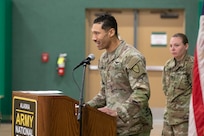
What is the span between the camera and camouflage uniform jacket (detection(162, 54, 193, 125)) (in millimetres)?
5219

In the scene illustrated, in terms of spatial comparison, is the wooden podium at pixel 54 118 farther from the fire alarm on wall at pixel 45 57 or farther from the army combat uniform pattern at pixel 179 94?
the fire alarm on wall at pixel 45 57

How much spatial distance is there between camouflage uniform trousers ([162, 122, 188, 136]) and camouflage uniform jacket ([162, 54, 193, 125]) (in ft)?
0.14

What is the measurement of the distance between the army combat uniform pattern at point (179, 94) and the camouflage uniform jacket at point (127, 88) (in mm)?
1340

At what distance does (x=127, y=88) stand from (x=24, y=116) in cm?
84

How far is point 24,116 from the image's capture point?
3615 mm

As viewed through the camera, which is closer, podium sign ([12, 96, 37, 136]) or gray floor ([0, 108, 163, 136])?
podium sign ([12, 96, 37, 136])

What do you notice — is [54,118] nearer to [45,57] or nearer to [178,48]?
[178,48]

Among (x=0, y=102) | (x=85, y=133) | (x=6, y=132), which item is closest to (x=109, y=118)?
(x=85, y=133)

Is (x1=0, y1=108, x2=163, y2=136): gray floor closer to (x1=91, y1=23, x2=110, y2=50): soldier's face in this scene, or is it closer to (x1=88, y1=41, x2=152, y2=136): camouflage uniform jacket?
(x1=88, y1=41, x2=152, y2=136): camouflage uniform jacket

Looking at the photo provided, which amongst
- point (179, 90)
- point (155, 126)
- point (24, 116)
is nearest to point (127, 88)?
point (24, 116)

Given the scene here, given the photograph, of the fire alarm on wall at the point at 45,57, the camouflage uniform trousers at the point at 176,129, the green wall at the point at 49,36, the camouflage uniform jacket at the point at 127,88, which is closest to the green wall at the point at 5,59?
the green wall at the point at 49,36

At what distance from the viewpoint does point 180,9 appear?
33.3ft

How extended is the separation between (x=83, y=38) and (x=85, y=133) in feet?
22.1

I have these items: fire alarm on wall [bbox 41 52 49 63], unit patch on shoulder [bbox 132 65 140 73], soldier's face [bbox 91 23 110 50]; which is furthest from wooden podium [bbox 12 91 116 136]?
fire alarm on wall [bbox 41 52 49 63]
